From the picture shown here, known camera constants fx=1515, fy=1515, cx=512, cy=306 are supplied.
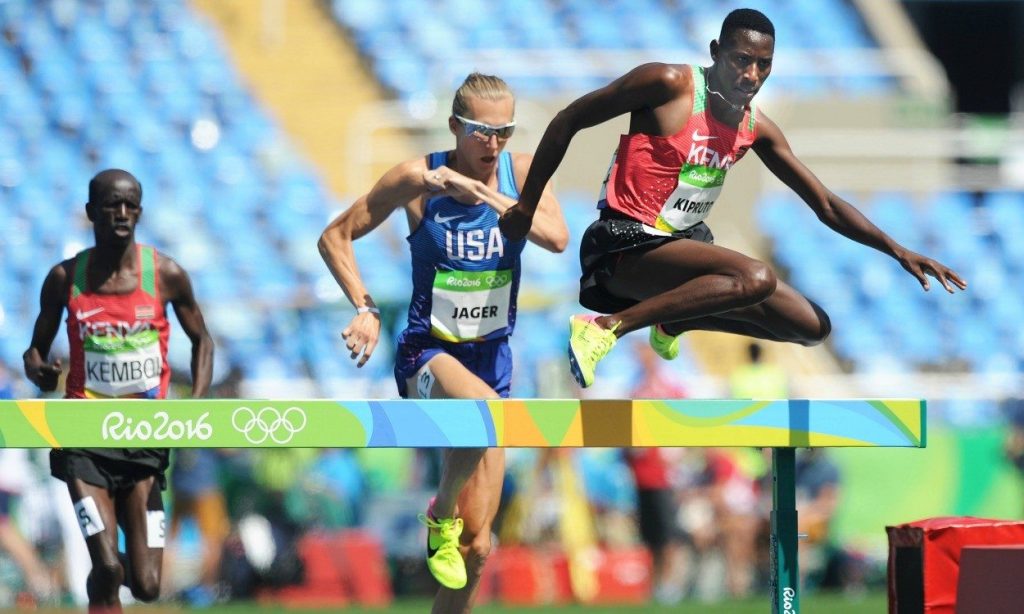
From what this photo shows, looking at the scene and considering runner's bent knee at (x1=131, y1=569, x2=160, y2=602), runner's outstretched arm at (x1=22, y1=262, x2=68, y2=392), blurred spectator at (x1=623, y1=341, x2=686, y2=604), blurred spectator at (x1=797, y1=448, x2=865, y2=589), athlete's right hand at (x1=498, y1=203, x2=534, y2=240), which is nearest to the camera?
athlete's right hand at (x1=498, y1=203, x2=534, y2=240)

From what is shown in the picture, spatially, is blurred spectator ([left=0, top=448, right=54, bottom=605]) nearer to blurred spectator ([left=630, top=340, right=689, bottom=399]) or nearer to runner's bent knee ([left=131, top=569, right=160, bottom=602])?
blurred spectator ([left=630, top=340, right=689, bottom=399])

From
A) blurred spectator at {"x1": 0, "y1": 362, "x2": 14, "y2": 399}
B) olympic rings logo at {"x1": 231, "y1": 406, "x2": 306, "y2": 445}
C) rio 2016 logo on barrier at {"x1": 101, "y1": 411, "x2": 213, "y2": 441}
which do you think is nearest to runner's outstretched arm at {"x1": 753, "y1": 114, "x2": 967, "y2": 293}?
olympic rings logo at {"x1": 231, "y1": 406, "x2": 306, "y2": 445}

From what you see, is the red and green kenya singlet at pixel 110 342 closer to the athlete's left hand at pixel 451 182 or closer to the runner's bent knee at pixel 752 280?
the athlete's left hand at pixel 451 182

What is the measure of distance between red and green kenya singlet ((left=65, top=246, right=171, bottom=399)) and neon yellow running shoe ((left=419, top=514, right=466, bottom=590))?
142cm

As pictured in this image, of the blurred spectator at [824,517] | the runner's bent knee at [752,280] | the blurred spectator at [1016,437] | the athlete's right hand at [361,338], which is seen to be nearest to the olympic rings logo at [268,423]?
the athlete's right hand at [361,338]

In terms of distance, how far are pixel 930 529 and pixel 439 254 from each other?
2185mm

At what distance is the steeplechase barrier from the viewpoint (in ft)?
15.7

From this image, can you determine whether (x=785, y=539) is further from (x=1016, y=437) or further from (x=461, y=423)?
(x=1016, y=437)

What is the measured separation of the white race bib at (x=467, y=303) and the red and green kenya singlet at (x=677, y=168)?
2.37 feet

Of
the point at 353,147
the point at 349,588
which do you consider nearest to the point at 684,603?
the point at 349,588

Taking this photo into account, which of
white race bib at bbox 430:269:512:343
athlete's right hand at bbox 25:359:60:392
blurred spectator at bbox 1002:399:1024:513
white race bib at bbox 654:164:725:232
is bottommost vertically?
blurred spectator at bbox 1002:399:1024:513

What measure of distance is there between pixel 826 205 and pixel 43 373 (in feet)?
10.8

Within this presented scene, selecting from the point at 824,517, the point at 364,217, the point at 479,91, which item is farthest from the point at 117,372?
the point at 824,517

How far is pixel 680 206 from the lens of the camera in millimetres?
5594
